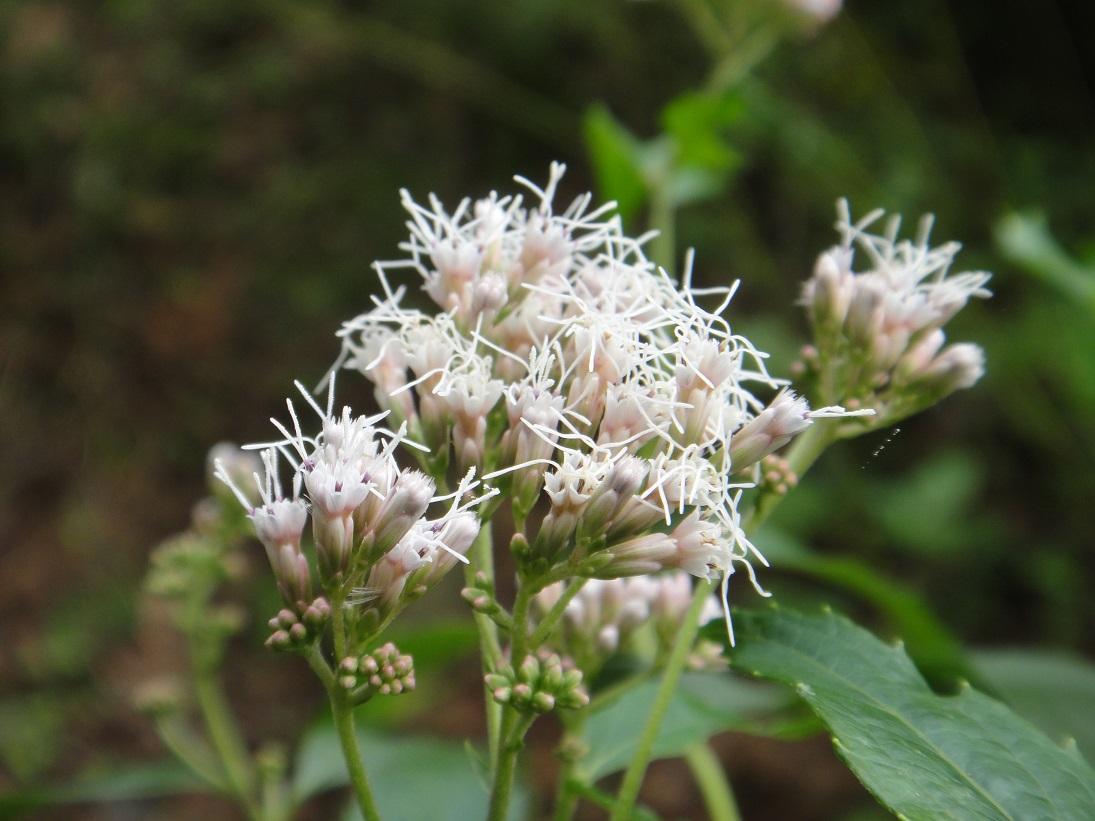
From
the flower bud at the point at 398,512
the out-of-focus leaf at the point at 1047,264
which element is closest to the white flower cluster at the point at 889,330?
the flower bud at the point at 398,512

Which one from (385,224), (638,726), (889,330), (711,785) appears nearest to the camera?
(889,330)

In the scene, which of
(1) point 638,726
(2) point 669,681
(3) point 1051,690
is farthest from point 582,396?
(3) point 1051,690

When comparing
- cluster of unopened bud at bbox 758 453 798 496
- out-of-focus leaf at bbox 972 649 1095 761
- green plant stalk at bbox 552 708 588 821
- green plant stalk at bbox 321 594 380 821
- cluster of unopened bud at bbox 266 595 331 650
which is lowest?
out-of-focus leaf at bbox 972 649 1095 761

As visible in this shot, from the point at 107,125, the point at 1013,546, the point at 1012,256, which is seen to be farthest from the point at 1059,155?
the point at 107,125

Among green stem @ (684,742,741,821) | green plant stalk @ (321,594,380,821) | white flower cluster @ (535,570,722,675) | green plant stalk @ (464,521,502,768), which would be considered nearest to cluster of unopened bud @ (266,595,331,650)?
green plant stalk @ (321,594,380,821)

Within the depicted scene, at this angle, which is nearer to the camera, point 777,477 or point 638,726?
point 777,477

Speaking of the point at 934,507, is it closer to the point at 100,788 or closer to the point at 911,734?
the point at 911,734

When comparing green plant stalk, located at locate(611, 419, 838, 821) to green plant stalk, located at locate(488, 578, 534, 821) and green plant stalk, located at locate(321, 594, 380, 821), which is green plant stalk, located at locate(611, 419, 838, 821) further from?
green plant stalk, located at locate(321, 594, 380, 821)
